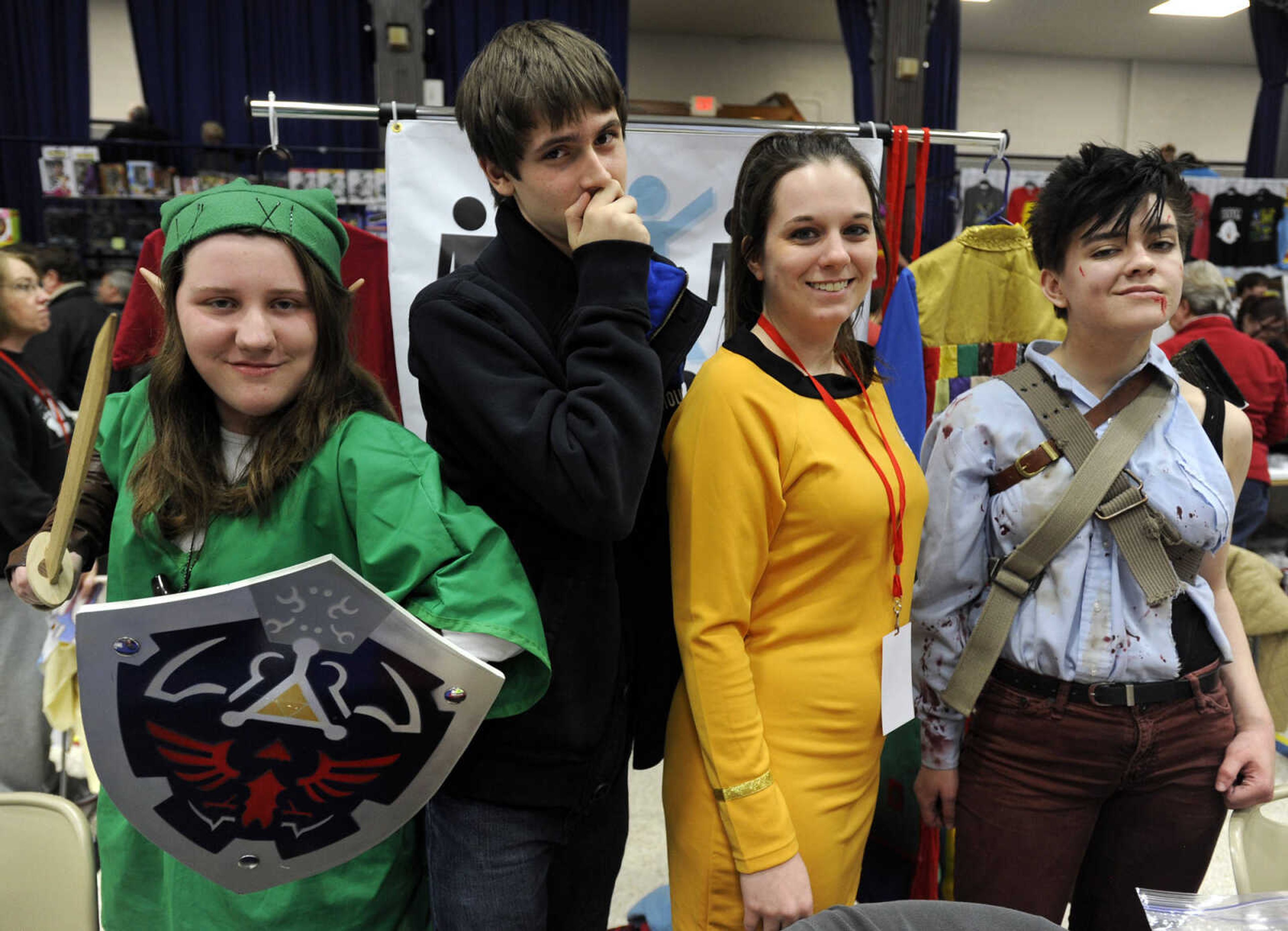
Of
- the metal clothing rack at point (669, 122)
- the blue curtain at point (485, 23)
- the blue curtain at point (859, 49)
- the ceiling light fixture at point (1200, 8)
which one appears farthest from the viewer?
the ceiling light fixture at point (1200, 8)

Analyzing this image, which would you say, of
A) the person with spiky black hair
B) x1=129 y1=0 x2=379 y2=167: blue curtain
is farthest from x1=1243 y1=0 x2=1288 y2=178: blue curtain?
the person with spiky black hair

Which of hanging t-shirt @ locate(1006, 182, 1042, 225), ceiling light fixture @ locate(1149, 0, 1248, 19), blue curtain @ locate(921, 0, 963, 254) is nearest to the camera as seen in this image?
hanging t-shirt @ locate(1006, 182, 1042, 225)

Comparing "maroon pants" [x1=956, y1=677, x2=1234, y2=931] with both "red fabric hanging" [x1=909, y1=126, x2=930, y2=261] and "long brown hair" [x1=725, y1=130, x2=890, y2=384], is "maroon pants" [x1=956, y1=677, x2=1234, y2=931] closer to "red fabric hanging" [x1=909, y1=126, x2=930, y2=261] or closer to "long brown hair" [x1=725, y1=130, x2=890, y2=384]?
"long brown hair" [x1=725, y1=130, x2=890, y2=384]

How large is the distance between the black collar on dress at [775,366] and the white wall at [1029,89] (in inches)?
327

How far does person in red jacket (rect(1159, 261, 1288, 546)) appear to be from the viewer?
3566mm

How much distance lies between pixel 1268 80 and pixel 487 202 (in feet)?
25.7

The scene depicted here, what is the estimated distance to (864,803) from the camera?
1150 millimetres

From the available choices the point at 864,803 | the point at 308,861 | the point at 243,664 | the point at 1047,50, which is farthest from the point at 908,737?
the point at 1047,50

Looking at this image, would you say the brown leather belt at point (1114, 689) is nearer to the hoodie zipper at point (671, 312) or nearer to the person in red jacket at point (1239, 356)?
the hoodie zipper at point (671, 312)

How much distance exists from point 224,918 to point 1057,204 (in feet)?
4.57

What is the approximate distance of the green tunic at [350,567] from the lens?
88 cm

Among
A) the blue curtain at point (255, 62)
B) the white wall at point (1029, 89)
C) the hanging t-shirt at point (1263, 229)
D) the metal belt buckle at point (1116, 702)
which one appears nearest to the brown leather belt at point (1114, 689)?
the metal belt buckle at point (1116, 702)

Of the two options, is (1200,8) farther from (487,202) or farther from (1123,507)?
(1123,507)

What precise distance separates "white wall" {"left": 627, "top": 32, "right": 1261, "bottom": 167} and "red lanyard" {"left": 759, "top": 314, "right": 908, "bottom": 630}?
831cm
